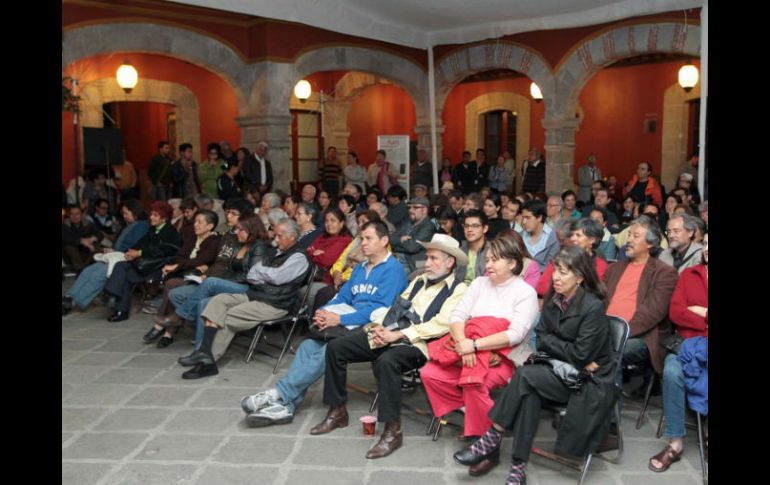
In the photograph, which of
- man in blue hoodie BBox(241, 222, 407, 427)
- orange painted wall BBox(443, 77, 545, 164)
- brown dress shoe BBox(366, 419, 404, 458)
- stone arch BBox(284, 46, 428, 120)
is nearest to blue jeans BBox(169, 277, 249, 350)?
man in blue hoodie BBox(241, 222, 407, 427)

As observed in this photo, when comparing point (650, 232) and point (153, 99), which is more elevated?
point (153, 99)

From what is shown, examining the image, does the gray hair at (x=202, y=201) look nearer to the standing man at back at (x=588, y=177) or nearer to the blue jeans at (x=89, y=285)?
the blue jeans at (x=89, y=285)

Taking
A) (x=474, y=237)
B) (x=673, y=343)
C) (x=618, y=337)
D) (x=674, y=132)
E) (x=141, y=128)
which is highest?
(x=141, y=128)

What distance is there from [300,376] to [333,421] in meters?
0.33

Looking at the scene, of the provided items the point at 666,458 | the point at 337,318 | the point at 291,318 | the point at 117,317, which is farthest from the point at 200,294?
the point at 666,458

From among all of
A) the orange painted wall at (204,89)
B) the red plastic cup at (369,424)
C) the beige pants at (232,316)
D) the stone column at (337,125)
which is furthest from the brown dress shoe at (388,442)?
the stone column at (337,125)

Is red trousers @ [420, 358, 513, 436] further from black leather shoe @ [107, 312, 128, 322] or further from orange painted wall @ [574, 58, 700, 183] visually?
orange painted wall @ [574, 58, 700, 183]

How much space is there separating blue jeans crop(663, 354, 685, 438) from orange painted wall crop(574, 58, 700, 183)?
11114 mm

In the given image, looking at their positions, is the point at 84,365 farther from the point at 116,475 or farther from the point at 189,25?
the point at 189,25

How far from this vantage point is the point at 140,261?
22.1 feet

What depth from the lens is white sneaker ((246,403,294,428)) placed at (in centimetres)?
408

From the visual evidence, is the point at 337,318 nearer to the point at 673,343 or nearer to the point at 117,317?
the point at 673,343

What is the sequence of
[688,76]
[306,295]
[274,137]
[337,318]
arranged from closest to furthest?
[337,318] → [306,295] → [274,137] → [688,76]
